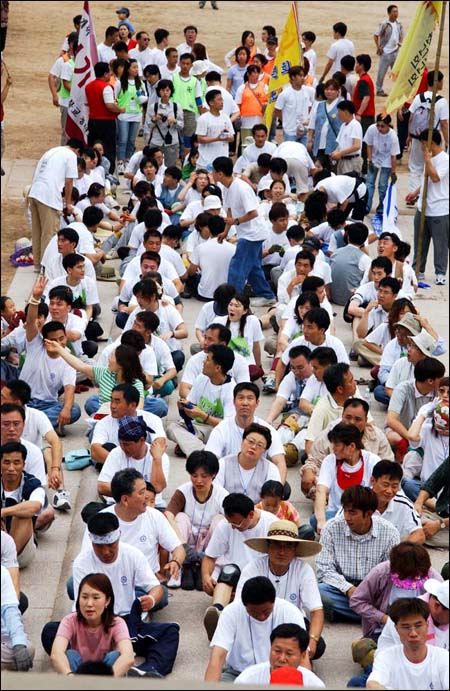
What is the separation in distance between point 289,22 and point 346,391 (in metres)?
9.21

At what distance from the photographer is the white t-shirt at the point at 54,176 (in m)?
13.7

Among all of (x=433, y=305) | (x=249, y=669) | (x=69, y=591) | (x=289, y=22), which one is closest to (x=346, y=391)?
(x=69, y=591)

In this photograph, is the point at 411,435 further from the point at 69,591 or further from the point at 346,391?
the point at 69,591

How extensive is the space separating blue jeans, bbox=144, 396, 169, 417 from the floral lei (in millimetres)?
3508

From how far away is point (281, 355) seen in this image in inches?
436

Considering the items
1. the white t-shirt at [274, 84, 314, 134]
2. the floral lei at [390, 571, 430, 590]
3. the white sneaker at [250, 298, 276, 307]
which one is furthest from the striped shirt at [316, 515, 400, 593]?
the white t-shirt at [274, 84, 314, 134]

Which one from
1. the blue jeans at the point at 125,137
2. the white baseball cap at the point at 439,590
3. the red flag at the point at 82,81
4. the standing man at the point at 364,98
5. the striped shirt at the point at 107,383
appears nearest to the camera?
the white baseball cap at the point at 439,590

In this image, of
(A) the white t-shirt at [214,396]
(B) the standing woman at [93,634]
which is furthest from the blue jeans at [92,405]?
(B) the standing woman at [93,634]

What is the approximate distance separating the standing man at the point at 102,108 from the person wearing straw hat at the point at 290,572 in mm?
10543

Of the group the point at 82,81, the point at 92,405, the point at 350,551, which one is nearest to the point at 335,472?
the point at 350,551

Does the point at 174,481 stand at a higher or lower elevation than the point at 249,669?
lower

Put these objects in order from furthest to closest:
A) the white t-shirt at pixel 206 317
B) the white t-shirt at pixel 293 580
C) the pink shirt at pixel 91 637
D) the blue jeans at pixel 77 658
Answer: the white t-shirt at pixel 206 317 → the white t-shirt at pixel 293 580 → the pink shirt at pixel 91 637 → the blue jeans at pixel 77 658

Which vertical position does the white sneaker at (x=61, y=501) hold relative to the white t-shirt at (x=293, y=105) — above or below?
below

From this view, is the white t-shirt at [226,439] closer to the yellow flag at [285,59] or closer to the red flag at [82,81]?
the red flag at [82,81]
